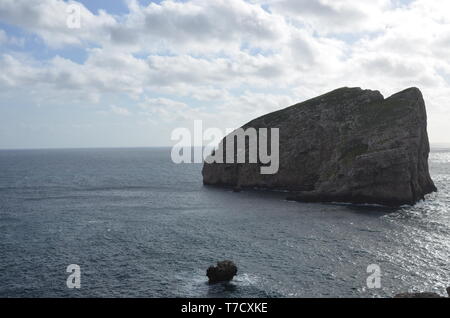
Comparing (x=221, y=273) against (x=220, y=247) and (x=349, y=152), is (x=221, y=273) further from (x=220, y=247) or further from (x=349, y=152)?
(x=349, y=152)

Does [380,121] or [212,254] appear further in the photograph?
[380,121]

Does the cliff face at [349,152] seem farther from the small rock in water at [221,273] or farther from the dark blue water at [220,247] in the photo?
the small rock in water at [221,273]

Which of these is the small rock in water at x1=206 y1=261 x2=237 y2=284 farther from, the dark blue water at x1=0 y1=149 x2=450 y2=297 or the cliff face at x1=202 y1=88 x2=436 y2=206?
the cliff face at x1=202 y1=88 x2=436 y2=206

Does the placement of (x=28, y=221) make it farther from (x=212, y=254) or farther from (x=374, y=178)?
(x=374, y=178)

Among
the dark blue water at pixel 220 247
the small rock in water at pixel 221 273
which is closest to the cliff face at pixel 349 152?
the dark blue water at pixel 220 247

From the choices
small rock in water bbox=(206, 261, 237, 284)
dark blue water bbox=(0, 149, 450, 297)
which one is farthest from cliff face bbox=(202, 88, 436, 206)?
small rock in water bbox=(206, 261, 237, 284)

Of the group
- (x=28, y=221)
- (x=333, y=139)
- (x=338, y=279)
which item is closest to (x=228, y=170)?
(x=333, y=139)
